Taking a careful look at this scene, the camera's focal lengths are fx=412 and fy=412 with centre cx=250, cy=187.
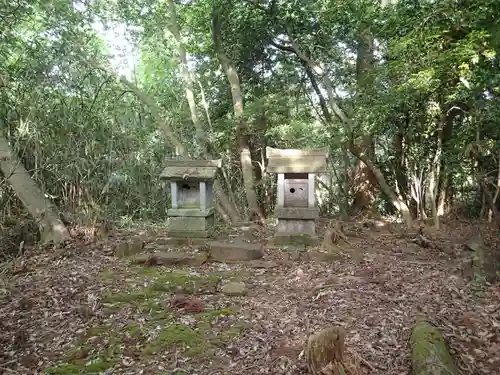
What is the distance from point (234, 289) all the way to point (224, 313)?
601 mm

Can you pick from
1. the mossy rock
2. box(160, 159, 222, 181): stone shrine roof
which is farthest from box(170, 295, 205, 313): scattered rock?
box(160, 159, 222, 181): stone shrine roof

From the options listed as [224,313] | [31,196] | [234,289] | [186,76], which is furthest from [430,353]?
[186,76]

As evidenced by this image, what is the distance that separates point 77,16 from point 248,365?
831cm

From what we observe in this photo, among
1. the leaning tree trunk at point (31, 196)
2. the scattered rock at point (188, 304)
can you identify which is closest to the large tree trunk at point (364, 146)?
the scattered rock at point (188, 304)

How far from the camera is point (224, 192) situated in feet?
36.5

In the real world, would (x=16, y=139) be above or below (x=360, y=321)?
above

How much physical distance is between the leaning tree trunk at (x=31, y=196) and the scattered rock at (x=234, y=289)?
3.21 meters

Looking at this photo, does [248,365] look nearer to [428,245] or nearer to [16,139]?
[428,245]

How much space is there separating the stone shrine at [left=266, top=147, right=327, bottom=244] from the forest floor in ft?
2.80

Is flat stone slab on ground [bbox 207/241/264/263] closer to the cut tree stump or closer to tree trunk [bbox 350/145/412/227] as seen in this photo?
the cut tree stump

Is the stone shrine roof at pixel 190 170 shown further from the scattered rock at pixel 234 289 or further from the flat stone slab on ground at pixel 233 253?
the scattered rock at pixel 234 289

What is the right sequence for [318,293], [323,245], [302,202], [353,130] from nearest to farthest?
1. [318,293]
2. [323,245]
3. [302,202]
4. [353,130]

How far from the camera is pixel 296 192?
7320 millimetres

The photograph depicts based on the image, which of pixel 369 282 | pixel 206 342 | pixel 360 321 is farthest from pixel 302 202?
pixel 206 342
